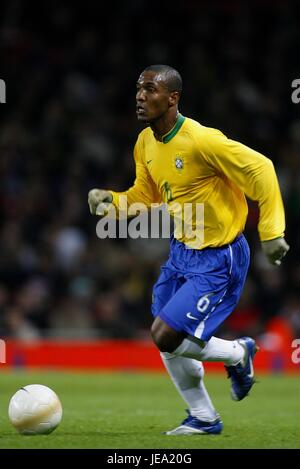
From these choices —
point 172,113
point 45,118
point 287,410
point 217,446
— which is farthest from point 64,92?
point 217,446

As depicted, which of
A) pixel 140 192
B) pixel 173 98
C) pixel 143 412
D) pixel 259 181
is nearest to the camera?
pixel 259 181

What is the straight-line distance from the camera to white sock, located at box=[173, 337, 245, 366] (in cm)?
665

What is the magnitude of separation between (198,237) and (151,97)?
927 millimetres

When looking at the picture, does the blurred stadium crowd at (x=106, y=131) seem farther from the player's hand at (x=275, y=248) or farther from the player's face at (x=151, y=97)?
the player's hand at (x=275, y=248)

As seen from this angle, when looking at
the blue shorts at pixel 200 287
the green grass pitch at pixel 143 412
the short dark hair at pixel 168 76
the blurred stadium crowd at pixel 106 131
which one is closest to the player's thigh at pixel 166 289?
the blue shorts at pixel 200 287

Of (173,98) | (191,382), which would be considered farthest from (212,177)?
(191,382)

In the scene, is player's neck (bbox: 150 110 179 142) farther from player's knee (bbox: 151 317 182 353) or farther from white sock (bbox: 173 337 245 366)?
white sock (bbox: 173 337 245 366)

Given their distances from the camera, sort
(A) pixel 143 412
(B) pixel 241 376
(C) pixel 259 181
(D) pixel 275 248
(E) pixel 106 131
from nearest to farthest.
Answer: (D) pixel 275 248 → (C) pixel 259 181 → (B) pixel 241 376 → (A) pixel 143 412 → (E) pixel 106 131

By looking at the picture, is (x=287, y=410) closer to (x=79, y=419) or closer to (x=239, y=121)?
(x=79, y=419)

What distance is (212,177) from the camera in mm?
6879

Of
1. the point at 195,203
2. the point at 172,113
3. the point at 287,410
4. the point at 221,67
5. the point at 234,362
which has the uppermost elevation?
the point at 221,67

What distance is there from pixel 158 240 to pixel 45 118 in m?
2.77

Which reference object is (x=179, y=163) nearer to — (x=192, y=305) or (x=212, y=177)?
(x=212, y=177)
